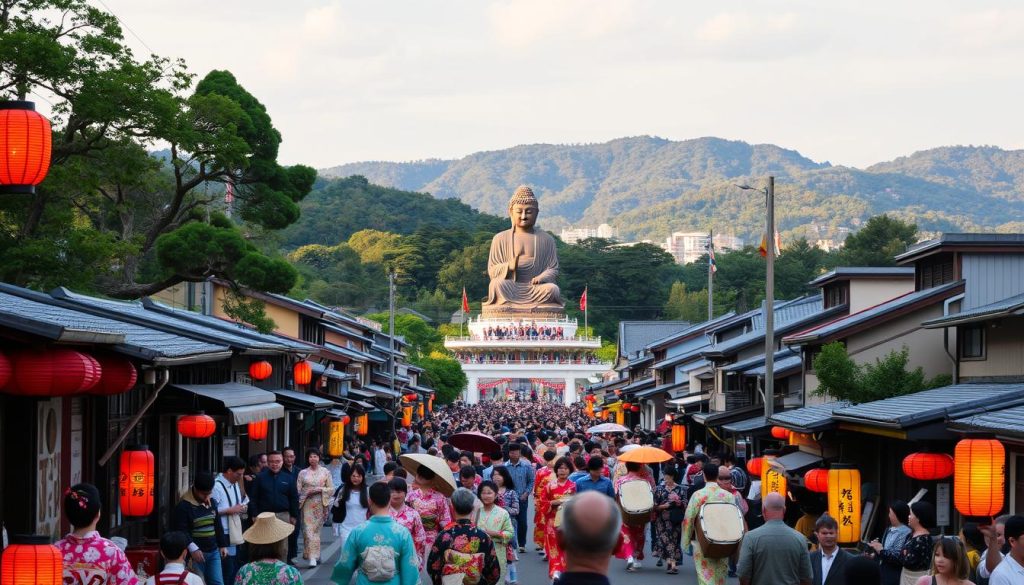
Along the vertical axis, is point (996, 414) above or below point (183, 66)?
below

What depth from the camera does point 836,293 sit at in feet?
93.1

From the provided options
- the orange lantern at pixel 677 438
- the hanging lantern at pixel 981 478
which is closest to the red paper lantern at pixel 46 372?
the hanging lantern at pixel 981 478

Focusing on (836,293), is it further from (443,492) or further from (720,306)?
(720,306)

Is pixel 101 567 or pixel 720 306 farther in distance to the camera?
pixel 720 306

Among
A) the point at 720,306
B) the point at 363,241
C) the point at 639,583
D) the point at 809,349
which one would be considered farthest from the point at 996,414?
the point at 363,241

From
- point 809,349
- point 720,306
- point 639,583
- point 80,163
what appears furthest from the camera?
point 720,306

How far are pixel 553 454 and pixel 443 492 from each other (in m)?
7.12

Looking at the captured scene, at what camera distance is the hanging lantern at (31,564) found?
23.3ft

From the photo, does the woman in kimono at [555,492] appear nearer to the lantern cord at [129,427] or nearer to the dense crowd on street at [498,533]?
the dense crowd on street at [498,533]

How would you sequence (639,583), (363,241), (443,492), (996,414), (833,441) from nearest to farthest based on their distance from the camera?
(443,492) < (996,414) < (639,583) < (833,441) < (363,241)

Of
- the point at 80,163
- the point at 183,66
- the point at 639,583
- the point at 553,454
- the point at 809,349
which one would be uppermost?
the point at 183,66

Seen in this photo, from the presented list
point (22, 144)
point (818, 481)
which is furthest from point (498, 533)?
point (818, 481)

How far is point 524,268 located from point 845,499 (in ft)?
248

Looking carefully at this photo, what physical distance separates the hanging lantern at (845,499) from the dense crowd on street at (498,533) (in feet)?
1.41
